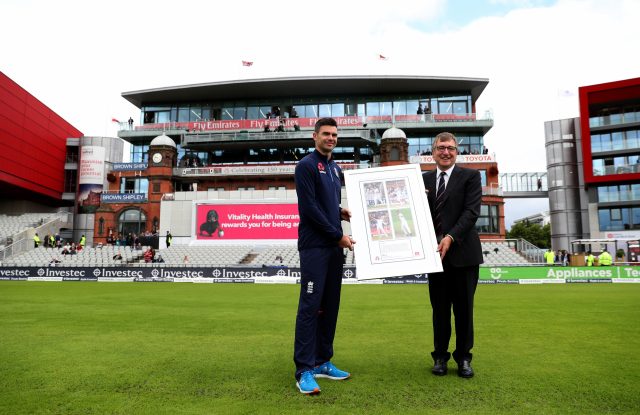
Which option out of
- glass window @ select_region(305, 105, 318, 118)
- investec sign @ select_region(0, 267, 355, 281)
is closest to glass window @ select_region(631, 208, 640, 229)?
glass window @ select_region(305, 105, 318, 118)

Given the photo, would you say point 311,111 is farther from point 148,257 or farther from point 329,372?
point 329,372

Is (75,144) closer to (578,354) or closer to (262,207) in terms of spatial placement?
(262,207)

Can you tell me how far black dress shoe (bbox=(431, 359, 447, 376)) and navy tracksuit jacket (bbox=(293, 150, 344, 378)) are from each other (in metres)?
1.04

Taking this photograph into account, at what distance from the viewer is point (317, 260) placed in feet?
14.1

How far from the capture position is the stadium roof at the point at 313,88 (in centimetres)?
5331

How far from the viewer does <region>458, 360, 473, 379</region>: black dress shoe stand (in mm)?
4188

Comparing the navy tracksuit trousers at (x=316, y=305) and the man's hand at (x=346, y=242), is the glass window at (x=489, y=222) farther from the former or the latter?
the man's hand at (x=346, y=242)

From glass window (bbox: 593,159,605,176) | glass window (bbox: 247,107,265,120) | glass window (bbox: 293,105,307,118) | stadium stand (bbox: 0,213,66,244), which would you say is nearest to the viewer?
stadium stand (bbox: 0,213,66,244)

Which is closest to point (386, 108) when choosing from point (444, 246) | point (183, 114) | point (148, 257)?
point (183, 114)

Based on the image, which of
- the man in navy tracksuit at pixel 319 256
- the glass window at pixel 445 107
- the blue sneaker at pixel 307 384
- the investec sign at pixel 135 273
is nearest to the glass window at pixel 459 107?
the glass window at pixel 445 107

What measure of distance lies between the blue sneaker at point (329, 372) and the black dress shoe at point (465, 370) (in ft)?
3.56

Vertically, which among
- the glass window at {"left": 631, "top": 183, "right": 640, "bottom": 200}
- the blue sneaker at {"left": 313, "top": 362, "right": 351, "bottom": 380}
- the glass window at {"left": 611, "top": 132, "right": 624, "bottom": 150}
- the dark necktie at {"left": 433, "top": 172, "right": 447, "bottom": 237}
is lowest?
the blue sneaker at {"left": 313, "top": 362, "right": 351, "bottom": 380}

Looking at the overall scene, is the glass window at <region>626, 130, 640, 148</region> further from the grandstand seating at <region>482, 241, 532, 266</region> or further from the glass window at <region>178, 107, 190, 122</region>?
the glass window at <region>178, 107, 190, 122</region>

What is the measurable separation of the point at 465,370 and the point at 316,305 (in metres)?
1.56
